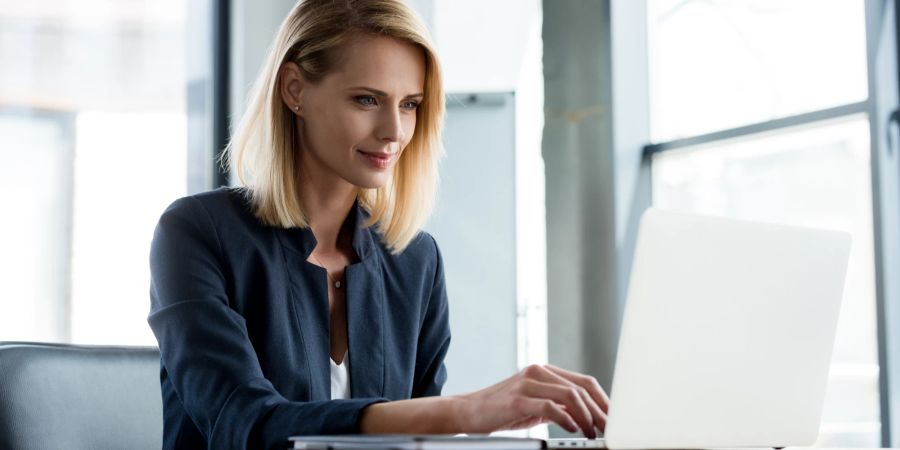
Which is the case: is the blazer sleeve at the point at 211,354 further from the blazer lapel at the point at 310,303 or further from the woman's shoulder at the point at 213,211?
the blazer lapel at the point at 310,303

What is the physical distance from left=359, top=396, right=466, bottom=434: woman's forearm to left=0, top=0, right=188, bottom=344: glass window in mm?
2393

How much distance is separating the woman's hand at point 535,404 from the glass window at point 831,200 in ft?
5.24

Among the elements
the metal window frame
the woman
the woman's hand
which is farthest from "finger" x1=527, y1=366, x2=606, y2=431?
the metal window frame

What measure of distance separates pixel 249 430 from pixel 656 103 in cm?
236

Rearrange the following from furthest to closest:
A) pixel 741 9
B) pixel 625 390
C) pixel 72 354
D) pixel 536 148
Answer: pixel 536 148, pixel 741 9, pixel 72 354, pixel 625 390

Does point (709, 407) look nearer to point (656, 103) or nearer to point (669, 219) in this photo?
point (669, 219)

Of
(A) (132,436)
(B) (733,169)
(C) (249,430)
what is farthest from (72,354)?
(B) (733,169)

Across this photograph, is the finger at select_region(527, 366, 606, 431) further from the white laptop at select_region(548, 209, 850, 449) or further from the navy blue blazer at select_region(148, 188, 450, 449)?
the navy blue blazer at select_region(148, 188, 450, 449)

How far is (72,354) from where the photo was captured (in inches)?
58.5

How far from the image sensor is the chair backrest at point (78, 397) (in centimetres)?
137

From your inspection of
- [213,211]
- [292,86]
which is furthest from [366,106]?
[213,211]

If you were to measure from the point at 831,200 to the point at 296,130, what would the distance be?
1.54m

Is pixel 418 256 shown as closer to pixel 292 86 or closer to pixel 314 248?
pixel 314 248

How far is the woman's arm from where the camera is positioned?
0.96 metres
